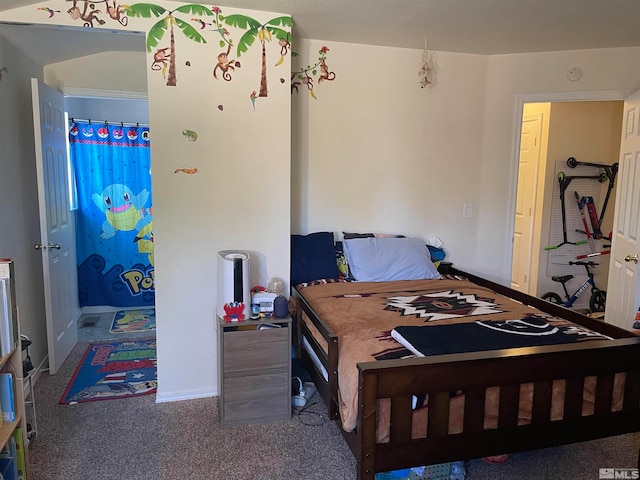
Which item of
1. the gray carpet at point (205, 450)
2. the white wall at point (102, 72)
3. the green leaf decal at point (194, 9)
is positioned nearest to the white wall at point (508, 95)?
the gray carpet at point (205, 450)

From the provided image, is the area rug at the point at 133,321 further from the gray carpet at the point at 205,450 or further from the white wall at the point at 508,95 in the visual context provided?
the white wall at the point at 508,95

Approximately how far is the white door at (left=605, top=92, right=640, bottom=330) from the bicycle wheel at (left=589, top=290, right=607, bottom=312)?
1370mm

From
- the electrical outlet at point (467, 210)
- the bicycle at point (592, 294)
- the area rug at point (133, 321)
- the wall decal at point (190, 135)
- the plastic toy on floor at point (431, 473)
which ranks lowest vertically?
the area rug at point (133, 321)

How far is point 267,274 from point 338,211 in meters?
0.80

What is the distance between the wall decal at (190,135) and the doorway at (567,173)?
3.29m

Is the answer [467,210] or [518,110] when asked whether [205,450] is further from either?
[518,110]

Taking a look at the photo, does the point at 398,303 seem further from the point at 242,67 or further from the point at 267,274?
the point at 242,67

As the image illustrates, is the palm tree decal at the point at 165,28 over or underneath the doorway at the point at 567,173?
over

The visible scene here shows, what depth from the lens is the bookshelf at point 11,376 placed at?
1664 millimetres

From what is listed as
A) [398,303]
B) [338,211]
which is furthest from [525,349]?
[338,211]

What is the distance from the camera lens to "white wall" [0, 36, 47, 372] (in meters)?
2.66

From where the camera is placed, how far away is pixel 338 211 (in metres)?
3.34

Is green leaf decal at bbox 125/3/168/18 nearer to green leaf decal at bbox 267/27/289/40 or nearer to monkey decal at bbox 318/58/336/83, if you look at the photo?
green leaf decal at bbox 267/27/289/40

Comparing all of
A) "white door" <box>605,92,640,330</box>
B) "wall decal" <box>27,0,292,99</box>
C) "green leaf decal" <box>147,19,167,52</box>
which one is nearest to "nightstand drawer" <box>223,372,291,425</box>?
"wall decal" <box>27,0,292,99</box>
